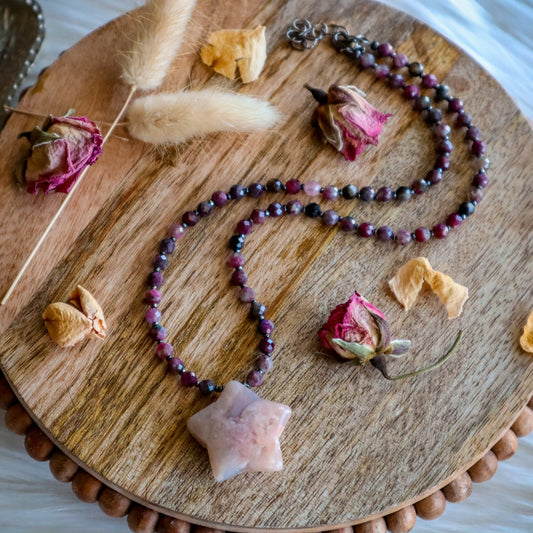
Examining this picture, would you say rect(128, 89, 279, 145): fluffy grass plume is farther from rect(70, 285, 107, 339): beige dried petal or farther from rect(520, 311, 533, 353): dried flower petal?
rect(520, 311, 533, 353): dried flower petal

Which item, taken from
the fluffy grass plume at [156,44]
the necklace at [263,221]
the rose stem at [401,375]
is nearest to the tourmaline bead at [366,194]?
the necklace at [263,221]

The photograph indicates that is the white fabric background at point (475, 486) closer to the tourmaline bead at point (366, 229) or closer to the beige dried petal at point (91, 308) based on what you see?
the beige dried petal at point (91, 308)

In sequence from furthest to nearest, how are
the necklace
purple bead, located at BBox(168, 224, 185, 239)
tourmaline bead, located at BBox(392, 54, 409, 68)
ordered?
tourmaline bead, located at BBox(392, 54, 409, 68)
purple bead, located at BBox(168, 224, 185, 239)
the necklace

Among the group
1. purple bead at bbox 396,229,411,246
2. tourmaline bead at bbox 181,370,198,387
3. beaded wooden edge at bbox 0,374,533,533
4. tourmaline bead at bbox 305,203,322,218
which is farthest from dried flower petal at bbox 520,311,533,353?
tourmaline bead at bbox 181,370,198,387

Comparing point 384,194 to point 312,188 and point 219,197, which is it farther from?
point 219,197

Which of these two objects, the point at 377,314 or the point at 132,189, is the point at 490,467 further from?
the point at 132,189
